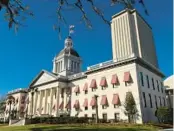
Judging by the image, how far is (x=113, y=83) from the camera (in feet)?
122

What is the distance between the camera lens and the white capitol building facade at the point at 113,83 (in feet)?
117

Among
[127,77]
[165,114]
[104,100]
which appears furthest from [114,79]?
[165,114]

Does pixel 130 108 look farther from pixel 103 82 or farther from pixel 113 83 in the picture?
pixel 103 82

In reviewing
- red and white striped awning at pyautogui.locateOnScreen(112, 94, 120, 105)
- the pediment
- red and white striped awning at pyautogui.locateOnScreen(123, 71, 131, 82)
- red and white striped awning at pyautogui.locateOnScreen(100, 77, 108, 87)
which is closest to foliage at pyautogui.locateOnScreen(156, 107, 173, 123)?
red and white striped awning at pyautogui.locateOnScreen(112, 94, 120, 105)

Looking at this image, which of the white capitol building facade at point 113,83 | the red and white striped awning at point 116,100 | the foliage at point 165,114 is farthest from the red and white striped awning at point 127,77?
the foliage at point 165,114

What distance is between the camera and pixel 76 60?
6994 cm

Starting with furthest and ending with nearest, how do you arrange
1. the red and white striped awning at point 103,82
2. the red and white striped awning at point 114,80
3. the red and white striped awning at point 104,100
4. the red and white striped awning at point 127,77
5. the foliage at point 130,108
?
the red and white striped awning at point 103,82, the red and white striped awning at point 104,100, the red and white striped awning at point 114,80, the red and white striped awning at point 127,77, the foliage at point 130,108

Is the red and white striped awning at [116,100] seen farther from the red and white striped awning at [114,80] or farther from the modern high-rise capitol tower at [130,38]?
the modern high-rise capitol tower at [130,38]

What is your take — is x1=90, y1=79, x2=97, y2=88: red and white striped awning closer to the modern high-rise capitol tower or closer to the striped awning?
the striped awning

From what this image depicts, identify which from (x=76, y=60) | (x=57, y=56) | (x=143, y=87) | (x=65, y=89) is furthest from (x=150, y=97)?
(x=57, y=56)

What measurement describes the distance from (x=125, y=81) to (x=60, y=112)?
2012cm

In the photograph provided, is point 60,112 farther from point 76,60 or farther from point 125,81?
point 76,60

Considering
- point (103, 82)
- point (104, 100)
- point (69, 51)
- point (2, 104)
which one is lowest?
point (104, 100)

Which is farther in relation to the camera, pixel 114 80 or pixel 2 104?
pixel 2 104
